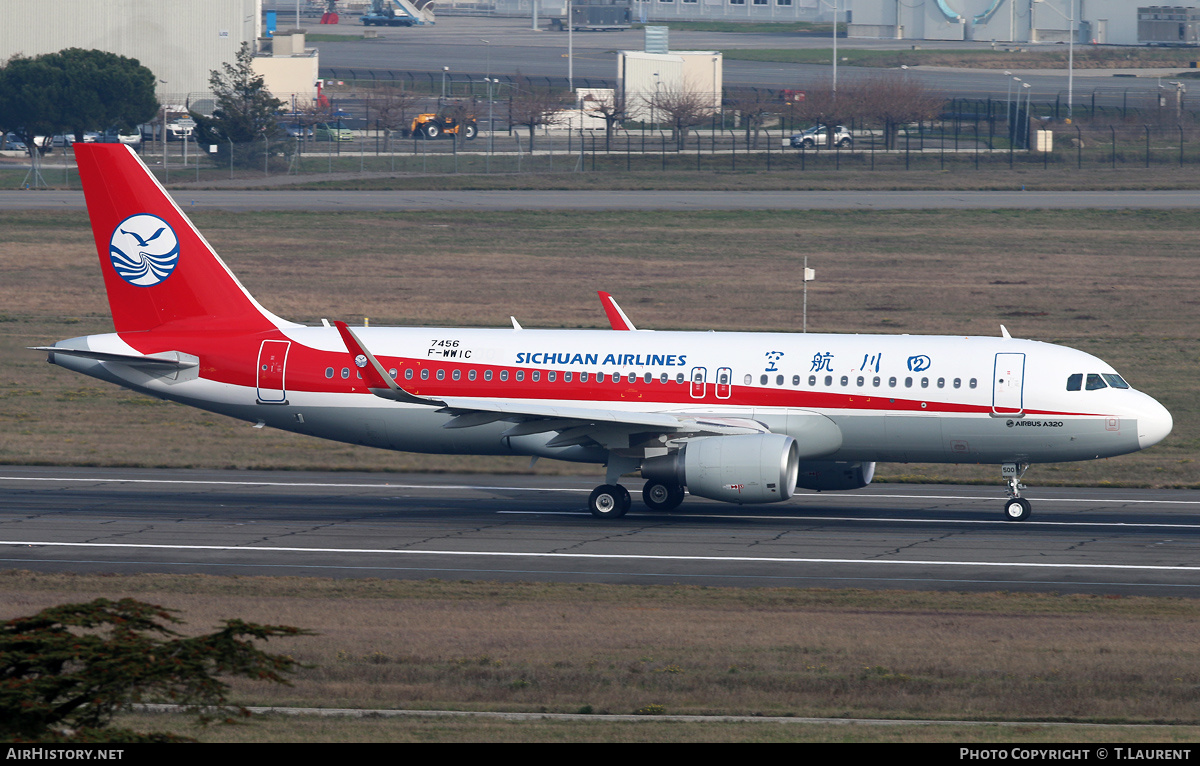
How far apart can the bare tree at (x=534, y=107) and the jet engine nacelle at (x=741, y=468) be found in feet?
275

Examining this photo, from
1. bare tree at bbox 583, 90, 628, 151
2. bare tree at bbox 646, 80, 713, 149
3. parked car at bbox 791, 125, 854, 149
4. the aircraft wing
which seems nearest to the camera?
the aircraft wing

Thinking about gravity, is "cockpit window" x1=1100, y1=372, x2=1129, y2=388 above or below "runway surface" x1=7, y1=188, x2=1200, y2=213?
below

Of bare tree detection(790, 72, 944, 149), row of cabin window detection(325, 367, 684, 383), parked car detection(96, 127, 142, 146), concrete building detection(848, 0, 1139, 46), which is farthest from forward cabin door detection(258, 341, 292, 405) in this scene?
concrete building detection(848, 0, 1139, 46)

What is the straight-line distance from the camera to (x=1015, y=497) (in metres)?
32.4

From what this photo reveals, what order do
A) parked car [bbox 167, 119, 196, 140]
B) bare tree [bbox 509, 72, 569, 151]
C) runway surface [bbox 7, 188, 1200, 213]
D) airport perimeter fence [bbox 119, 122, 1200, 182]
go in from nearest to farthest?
runway surface [bbox 7, 188, 1200, 213]
airport perimeter fence [bbox 119, 122, 1200, 182]
parked car [bbox 167, 119, 196, 140]
bare tree [bbox 509, 72, 569, 151]

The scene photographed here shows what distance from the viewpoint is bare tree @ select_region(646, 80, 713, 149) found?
121 m

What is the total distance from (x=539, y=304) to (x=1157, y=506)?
1283 inches

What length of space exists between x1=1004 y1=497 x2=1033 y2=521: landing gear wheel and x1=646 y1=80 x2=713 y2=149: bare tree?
288 feet

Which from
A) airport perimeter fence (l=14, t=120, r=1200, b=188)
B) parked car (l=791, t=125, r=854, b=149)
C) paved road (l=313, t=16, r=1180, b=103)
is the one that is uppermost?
paved road (l=313, t=16, r=1180, b=103)

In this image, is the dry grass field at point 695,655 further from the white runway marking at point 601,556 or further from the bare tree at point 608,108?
the bare tree at point 608,108

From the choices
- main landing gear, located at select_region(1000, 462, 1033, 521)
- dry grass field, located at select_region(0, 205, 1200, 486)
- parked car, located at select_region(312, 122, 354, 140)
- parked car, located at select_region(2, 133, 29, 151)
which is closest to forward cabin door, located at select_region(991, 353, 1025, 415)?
main landing gear, located at select_region(1000, 462, 1033, 521)

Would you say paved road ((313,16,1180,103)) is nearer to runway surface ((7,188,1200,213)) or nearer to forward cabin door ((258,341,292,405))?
runway surface ((7,188,1200,213))

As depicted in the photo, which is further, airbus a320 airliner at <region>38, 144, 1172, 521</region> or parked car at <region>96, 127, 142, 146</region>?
parked car at <region>96, 127, 142, 146</region>

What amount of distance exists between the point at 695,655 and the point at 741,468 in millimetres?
9983
